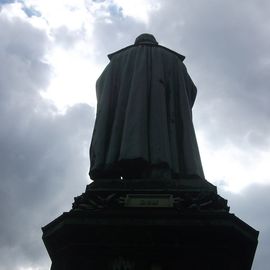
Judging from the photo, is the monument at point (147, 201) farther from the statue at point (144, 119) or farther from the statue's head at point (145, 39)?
the statue's head at point (145, 39)

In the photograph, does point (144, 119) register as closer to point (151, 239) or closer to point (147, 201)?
point (147, 201)

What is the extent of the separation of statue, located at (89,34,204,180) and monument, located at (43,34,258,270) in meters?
0.02

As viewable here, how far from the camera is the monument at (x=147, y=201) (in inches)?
295

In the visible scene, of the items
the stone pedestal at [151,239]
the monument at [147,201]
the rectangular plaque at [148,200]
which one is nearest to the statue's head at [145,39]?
the monument at [147,201]

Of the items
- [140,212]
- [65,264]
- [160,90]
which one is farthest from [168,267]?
[160,90]

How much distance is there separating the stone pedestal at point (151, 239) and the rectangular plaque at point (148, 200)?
0.14 meters

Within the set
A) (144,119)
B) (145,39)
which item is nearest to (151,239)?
(144,119)

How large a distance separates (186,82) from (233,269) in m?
5.92

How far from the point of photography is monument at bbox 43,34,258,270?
295 inches

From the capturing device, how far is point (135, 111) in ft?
35.0

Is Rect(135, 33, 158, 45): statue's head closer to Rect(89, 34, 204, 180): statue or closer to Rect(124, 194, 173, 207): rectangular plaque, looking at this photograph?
Rect(89, 34, 204, 180): statue

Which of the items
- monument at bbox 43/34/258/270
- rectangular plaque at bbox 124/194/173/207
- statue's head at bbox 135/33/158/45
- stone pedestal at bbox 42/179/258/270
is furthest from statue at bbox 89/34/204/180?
stone pedestal at bbox 42/179/258/270

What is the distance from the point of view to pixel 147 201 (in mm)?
8266

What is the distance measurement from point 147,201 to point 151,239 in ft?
2.77
